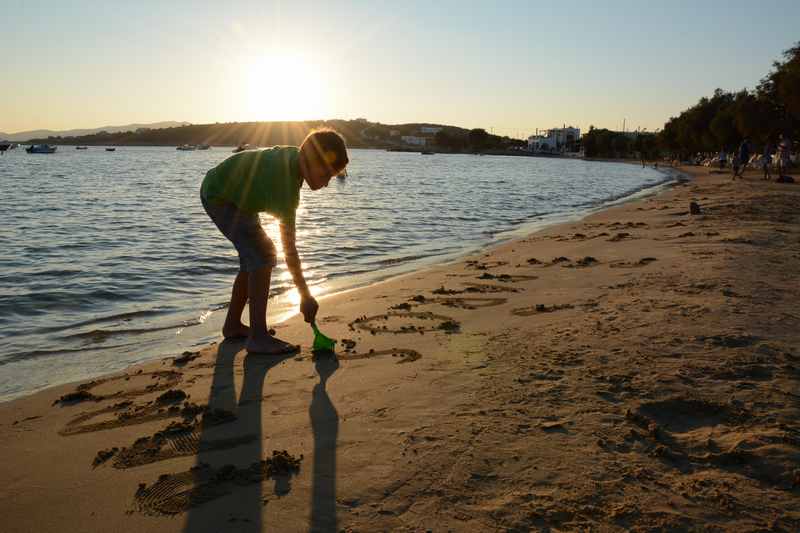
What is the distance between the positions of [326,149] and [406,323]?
1946 mm

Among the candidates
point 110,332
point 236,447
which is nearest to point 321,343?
point 236,447

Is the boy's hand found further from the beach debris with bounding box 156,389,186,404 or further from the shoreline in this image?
the shoreline

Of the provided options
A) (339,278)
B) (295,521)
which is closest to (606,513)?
(295,521)

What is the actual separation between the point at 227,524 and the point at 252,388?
168 cm

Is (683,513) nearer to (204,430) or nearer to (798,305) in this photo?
(204,430)

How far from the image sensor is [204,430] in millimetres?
3334

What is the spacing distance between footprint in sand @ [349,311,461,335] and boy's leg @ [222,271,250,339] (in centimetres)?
100

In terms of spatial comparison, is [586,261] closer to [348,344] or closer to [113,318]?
[348,344]

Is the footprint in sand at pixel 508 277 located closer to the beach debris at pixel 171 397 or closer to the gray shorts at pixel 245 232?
the gray shorts at pixel 245 232

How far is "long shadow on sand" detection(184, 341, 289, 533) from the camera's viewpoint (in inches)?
94.4

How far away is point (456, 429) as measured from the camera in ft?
9.98

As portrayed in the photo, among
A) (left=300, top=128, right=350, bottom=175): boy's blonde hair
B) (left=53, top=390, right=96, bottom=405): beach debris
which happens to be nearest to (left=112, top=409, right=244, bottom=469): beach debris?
(left=53, top=390, right=96, bottom=405): beach debris

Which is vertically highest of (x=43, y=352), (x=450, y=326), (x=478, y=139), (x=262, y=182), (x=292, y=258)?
(x=478, y=139)

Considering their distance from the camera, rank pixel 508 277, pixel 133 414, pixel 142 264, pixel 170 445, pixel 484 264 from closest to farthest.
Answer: pixel 170 445, pixel 133 414, pixel 508 277, pixel 484 264, pixel 142 264
